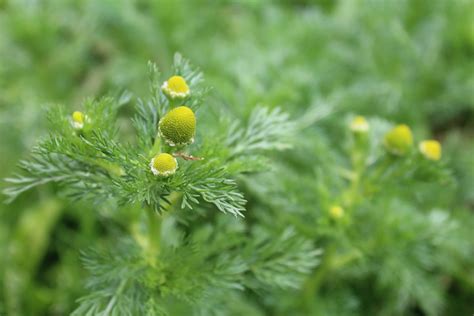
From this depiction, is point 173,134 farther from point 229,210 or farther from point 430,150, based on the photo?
point 430,150

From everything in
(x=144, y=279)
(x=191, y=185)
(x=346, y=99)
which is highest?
(x=346, y=99)

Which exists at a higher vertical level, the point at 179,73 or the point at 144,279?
the point at 179,73

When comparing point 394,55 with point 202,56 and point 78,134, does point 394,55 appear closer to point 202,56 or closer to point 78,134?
point 202,56

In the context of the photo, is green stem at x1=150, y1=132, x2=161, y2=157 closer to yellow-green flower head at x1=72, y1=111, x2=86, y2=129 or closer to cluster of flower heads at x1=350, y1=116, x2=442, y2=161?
yellow-green flower head at x1=72, y1=111, x2=86, y2=129

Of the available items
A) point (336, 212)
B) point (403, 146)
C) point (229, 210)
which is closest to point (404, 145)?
point (403, 146)

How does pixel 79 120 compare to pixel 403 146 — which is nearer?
pixel 79 120

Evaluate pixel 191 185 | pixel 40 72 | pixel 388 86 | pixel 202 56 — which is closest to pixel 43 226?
pixel 40 72

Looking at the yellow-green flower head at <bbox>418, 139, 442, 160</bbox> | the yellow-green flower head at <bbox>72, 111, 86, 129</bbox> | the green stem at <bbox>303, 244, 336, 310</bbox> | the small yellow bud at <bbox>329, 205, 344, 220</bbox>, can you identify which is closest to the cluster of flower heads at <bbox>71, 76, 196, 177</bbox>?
the yellow-green flower head at <bbox>72, 111, 86, 129</bbox>
